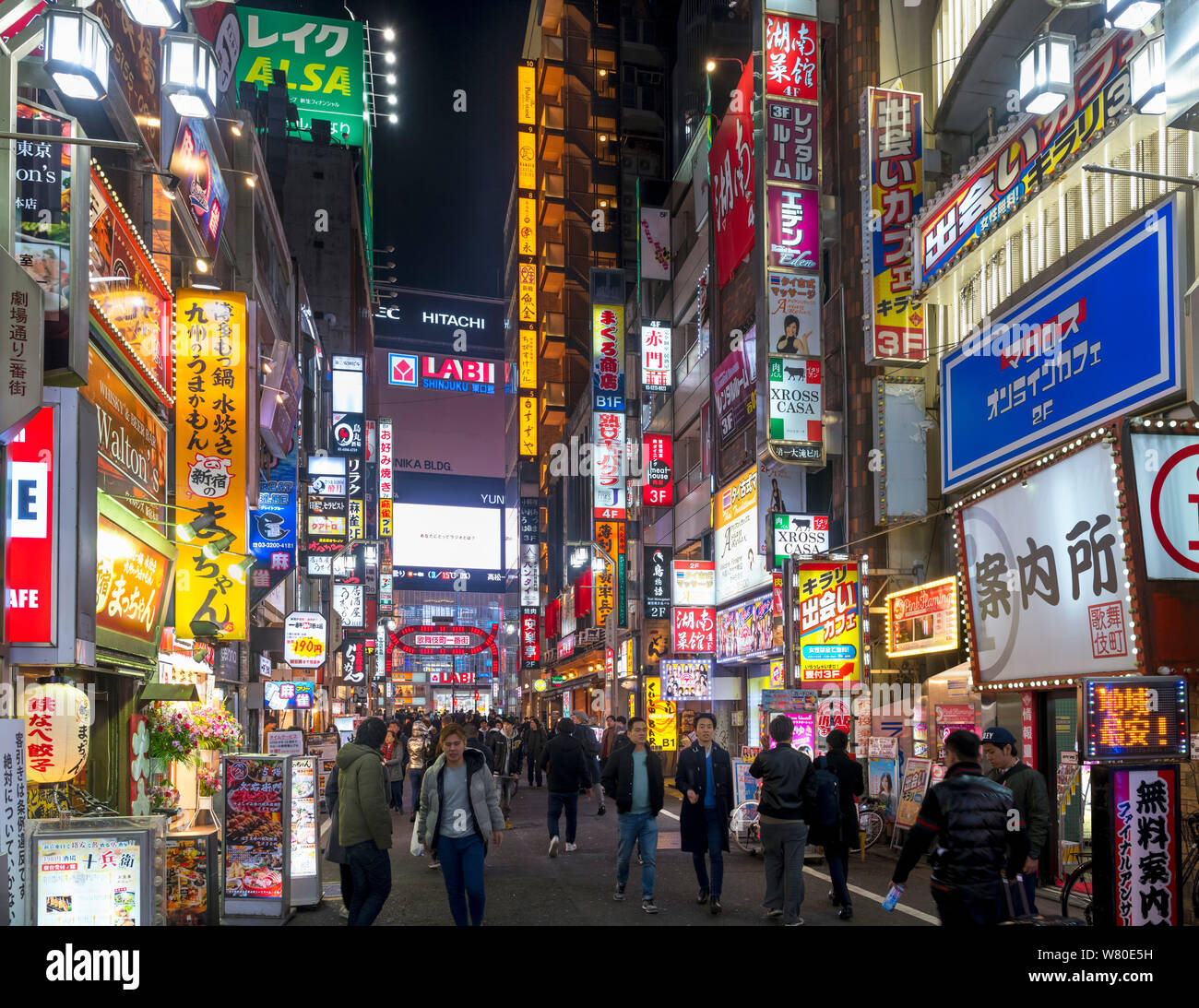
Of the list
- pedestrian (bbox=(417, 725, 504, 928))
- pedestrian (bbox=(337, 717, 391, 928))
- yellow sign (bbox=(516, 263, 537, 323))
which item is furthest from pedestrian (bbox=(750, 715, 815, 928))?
yellow sign (bbox=(516, 263, 537, 323))

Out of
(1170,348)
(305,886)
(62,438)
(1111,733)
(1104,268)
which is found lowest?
(305,886)

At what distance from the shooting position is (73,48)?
29.5 ft

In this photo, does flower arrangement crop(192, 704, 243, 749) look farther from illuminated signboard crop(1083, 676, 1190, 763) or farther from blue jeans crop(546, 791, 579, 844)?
illuminated signboard crop(1083, 676, 1190, 763)

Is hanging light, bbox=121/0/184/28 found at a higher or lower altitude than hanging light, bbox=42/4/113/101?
higher

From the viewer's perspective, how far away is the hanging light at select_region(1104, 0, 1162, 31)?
9383 mm

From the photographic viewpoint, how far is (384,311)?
4183 inches

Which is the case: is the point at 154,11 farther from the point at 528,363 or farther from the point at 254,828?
the point at 528,363

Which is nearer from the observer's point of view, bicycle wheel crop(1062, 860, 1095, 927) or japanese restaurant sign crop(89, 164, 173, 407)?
bicycle wheel crop(1062, 860, 1095, 927)

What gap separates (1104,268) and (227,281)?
19.7 m

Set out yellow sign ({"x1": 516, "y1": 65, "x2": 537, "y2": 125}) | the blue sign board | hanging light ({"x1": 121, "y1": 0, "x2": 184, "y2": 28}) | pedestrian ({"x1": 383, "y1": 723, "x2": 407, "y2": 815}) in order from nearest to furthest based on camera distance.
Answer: hanging light ({"x1": 121, "y1": 0, "x2": 184, "y2": 28}) → the blue sign board → pedestrian ({"x1": 383, "y1": 723, "x2": 407, "y2": 815}) → yellow sign ({"x1": 516, "y1": 65, "x2": 537, "y2": 125})

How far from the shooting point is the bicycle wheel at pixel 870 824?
15945 mm

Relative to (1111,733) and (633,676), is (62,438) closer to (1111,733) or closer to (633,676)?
(1111,733)

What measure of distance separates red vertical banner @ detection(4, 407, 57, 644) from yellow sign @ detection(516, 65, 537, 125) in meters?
67.5
